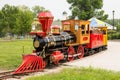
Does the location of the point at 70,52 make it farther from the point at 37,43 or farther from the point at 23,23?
the point at 23,23

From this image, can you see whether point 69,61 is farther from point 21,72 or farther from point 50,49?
point 21,72

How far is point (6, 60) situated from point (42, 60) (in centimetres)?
358

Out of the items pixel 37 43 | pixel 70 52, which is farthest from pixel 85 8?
pixel 37 43

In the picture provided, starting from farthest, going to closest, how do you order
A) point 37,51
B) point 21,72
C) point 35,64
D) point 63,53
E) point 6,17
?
point 6,17
point 63,53
point 37,51
point 35,64
point 21,72

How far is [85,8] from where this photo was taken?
2298 inches

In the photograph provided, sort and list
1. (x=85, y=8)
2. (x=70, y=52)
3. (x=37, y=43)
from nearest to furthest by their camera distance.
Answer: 1. (x=37, y=43)
2. (x=70, y=52)
3. (x=85, y=8)

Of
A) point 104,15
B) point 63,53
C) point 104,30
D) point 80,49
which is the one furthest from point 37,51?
point 104,15

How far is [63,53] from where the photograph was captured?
1689 centimetres

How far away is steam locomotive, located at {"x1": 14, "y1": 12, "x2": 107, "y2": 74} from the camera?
14.2m

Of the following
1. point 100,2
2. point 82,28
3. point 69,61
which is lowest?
point 69,61

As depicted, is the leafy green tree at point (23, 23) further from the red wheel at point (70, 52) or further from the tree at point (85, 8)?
the red wheel at point (70, 52)

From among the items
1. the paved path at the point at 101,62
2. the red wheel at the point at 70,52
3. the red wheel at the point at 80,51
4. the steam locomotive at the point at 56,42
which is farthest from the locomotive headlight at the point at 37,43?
the red wheel at the point at 80,51

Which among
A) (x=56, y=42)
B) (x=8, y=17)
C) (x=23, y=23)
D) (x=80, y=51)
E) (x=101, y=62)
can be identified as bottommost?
(x=101, y=62)

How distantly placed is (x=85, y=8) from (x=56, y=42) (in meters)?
43.0
